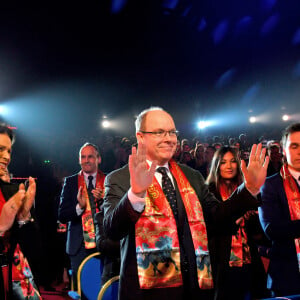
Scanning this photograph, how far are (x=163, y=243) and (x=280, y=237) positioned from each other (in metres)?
1.00

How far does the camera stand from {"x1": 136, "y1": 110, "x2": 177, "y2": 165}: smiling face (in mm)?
1947

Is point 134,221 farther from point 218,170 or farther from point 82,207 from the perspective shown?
point 82,207

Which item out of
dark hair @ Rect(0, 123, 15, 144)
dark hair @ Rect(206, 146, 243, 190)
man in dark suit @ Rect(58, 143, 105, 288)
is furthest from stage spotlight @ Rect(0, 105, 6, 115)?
dark hair @ Rect(0, 123, 15, 144)

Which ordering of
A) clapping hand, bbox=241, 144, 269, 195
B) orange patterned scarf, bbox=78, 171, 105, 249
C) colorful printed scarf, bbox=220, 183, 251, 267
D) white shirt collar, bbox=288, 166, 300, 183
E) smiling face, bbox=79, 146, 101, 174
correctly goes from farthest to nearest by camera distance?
smiling face, bbox=79, 146, 101, 174
orange patterned scarf, bbox=78, 171, 105, 249
colorful printed scarf, bbox=220, 183, 251, 267
white shirt collar, bbox=288, 166, 300, 183
clapping hand, bbox=241, 144, 269, 195

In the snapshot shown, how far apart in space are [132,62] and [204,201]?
429 inches

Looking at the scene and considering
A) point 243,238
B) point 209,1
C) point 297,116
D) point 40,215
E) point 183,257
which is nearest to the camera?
point 183,257

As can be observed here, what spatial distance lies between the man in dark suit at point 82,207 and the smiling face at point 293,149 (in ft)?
7.14

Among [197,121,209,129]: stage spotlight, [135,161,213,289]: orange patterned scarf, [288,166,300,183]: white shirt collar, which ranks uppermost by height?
[197,121,209,129]: stage spotlight

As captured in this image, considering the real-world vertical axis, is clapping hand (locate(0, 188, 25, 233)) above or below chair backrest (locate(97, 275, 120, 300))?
above

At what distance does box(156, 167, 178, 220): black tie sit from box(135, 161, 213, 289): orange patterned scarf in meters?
0.05

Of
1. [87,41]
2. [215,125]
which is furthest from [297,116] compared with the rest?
[87,41]

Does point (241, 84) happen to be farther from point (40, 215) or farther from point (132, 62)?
point (40, 215)

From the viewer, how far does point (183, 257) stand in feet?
5.93

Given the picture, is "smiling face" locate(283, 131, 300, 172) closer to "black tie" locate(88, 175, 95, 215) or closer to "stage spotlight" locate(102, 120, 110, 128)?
"black tie" locate(88, 175, 95, 215)
